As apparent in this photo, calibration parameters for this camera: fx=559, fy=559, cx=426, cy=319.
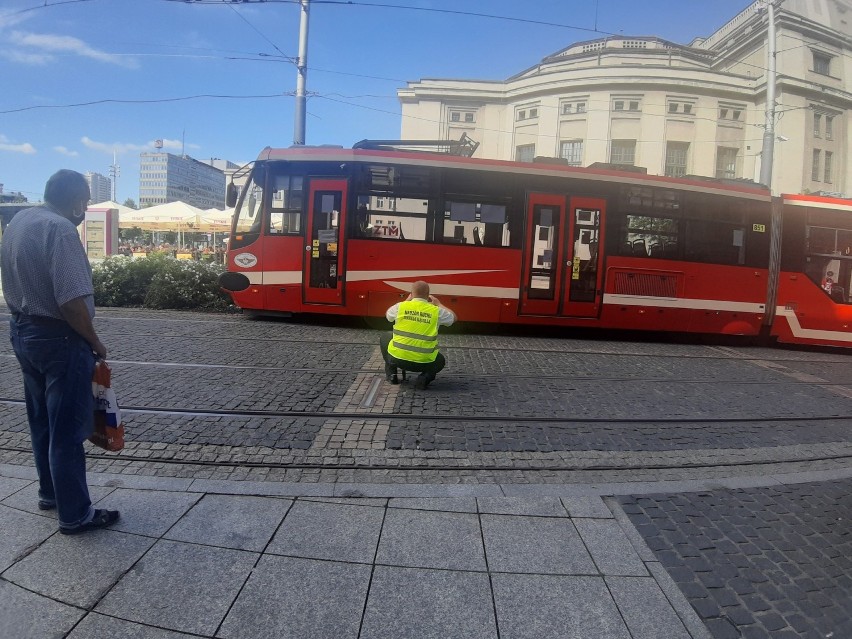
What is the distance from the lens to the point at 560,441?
5.14 metres

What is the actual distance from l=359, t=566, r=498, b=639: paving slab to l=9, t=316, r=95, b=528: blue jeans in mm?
1737

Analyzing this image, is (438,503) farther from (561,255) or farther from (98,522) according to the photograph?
(561,255)

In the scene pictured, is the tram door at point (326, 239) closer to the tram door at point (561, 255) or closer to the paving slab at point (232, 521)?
the tram door at point (561, 255)

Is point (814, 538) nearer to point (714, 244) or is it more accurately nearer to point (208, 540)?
point (208, 540)

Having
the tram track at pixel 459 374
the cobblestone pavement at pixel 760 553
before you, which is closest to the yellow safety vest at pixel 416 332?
the tram track at pixel 459 374

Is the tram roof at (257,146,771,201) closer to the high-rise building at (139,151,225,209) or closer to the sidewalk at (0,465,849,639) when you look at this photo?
the sidewalk at (0,465,849,639)

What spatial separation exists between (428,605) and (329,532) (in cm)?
87

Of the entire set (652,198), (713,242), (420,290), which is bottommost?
(420,290)

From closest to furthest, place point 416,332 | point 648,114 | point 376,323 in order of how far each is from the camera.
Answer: point 416,332 < point 376,323 < point 648,114

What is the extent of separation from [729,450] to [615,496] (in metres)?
1.91

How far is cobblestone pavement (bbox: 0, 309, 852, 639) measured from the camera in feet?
10.4

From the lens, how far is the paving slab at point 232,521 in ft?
10.2

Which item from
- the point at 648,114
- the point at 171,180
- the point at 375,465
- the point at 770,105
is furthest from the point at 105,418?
the point at 171,180

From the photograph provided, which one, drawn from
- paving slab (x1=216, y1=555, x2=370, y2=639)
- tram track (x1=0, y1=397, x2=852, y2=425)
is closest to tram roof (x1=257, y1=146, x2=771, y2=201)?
tram track (x1=0, y1=397, x2=852, y2=425)
